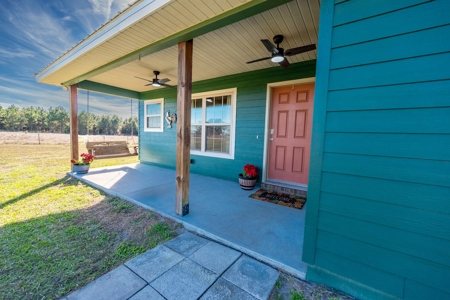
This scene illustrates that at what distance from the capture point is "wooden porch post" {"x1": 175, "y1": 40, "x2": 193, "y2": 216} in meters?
2.16

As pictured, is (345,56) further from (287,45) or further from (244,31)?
(287,45)

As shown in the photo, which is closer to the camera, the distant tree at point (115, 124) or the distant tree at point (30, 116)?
the distant tree at point (30, 116)

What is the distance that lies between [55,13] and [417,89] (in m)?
10.2

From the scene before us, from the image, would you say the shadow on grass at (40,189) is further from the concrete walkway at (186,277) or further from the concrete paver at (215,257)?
the concrete paver at (215,257)

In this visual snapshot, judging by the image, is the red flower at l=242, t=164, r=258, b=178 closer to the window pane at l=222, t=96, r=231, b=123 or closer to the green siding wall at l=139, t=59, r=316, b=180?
the green siding wall at l=139, t=59, r=316, b=180

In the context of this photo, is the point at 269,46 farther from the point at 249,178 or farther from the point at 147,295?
the point at 147,295

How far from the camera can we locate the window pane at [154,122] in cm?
564

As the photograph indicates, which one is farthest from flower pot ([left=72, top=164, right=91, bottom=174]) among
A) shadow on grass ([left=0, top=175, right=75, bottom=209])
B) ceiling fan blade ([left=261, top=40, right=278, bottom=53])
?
ceiling fan blade ([left=261, top=40, right=278, bottom=53])

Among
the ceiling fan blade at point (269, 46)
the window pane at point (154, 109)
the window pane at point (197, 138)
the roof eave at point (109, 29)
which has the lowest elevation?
the window pane at point (197, 138)

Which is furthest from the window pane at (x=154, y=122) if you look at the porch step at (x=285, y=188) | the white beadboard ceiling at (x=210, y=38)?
the porch step at (x=285, y=188)

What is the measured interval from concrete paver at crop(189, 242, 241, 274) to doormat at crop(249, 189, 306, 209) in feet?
4.71

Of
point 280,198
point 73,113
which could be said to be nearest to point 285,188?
point 280,198

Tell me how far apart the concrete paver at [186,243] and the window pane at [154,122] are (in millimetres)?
4429

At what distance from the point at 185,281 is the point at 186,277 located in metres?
0.04
